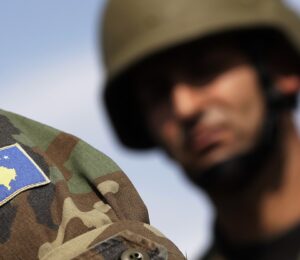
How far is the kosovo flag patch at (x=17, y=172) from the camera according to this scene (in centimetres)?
970

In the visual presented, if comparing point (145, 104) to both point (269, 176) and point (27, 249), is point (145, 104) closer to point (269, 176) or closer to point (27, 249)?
point (269, 176)

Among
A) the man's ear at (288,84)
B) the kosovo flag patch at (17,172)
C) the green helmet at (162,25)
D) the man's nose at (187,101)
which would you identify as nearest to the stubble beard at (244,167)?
the man's ear at (288,84)

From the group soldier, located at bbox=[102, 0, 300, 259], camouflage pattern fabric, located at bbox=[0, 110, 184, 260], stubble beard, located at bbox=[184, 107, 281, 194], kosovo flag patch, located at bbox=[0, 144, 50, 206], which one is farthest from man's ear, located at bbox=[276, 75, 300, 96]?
kosovo flag patch, located at bbox=[0, 144, 50, 206]

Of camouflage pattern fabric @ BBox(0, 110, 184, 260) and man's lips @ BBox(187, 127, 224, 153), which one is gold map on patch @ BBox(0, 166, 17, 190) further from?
man's lips @ BBox(187, 127, 224, 153)

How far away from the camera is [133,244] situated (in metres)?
9.34

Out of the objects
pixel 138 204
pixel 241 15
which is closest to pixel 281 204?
pixel 241 15

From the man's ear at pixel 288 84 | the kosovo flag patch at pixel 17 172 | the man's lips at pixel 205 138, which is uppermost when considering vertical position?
the man's ear at pixel 288 84

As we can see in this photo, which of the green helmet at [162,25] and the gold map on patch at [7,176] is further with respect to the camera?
the gold map on patch at [7,176]

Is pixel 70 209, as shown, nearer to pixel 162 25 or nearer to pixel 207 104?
pixel 162 25

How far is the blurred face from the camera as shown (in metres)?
5.08

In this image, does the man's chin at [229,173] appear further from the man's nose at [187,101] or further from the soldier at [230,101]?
the man's nose at [187,101]

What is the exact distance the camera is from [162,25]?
17.3ft

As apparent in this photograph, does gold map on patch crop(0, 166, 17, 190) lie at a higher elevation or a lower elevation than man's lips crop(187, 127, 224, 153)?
lower

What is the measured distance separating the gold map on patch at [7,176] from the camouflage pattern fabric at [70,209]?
0.01m
